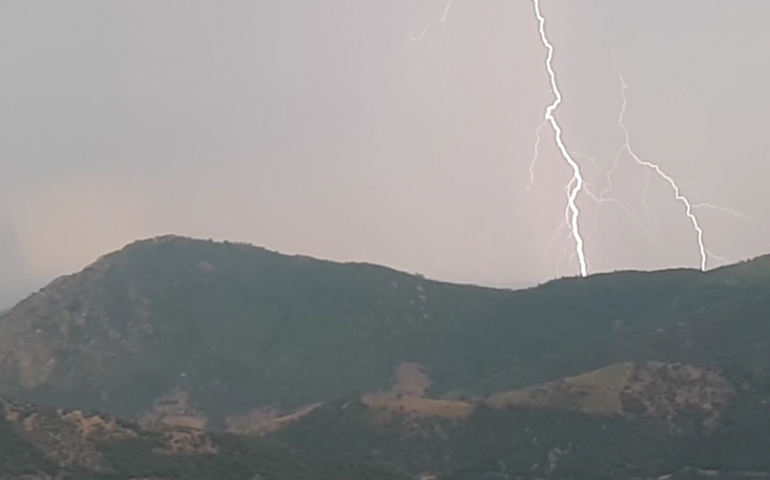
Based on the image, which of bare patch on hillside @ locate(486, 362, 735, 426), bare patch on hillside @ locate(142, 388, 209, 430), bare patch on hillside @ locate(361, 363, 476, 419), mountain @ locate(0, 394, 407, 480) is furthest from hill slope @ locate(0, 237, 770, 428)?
mountain @ locate(0, 394, 407, 480)

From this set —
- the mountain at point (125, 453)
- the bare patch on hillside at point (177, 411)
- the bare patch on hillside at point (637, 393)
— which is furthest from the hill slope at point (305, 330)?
the mountain at point (125, 453)

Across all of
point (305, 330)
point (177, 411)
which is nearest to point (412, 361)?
point (305, 330)

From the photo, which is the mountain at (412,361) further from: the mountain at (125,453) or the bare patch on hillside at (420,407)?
the mountain at (125,453)

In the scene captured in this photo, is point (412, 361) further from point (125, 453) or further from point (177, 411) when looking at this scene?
point (125, 453)

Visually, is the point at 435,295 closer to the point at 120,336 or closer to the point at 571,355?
the point at 571,355

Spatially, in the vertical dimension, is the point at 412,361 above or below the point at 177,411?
above

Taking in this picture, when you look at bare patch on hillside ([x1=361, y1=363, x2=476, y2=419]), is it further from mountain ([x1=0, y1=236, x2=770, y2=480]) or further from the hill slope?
the hill slope
